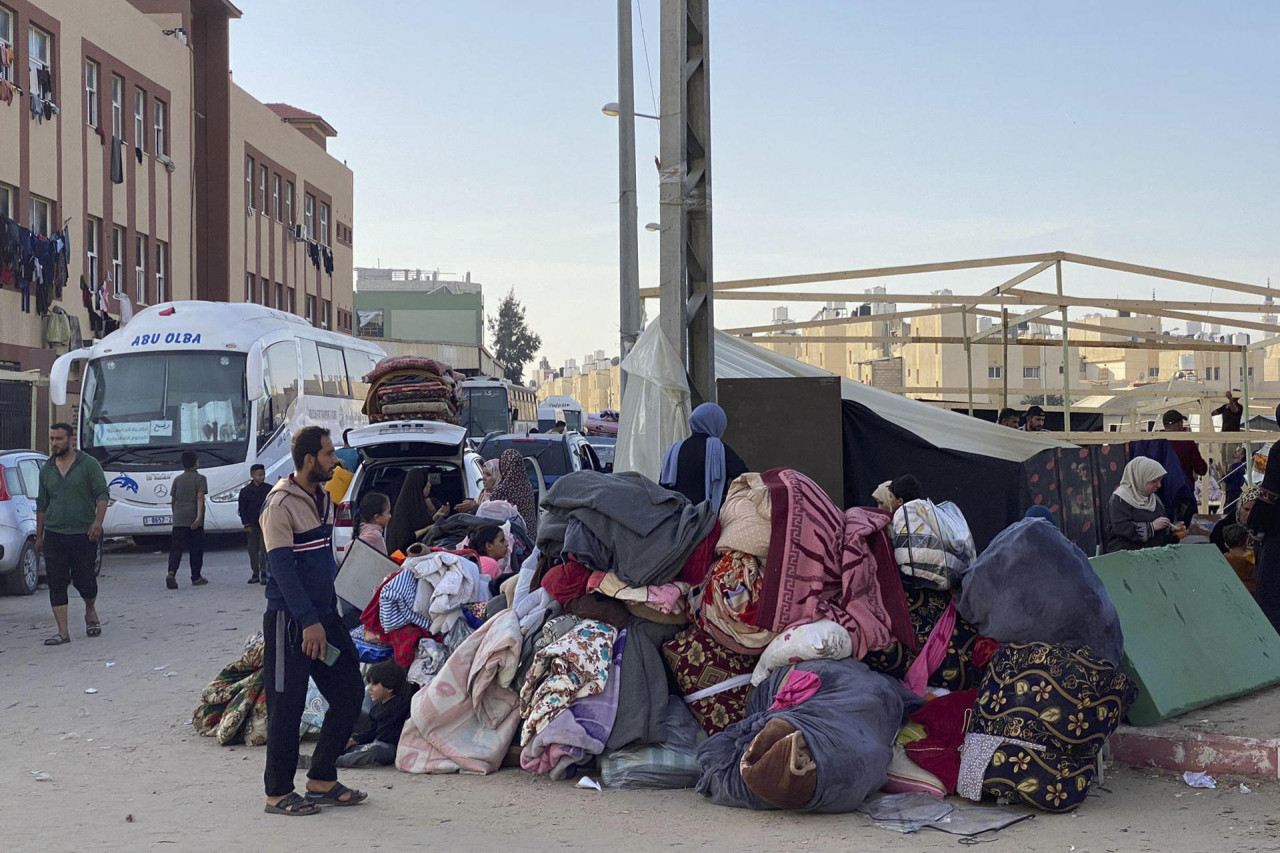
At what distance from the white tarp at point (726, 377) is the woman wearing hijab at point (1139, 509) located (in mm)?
861

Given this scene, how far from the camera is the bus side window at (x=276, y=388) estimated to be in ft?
67.8

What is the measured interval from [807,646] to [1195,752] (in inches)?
81.6

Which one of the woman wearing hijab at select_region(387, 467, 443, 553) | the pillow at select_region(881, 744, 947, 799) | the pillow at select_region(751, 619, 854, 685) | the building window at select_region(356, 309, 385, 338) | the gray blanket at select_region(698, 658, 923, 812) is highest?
the building window at select_region(356, 309, 385, 338)

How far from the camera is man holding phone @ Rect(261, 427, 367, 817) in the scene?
6.34m

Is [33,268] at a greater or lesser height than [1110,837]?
greater

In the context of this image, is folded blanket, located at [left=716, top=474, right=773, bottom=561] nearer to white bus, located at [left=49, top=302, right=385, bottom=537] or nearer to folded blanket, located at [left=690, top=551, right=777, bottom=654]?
folded blanket, located at [left=690, top=551, right=777, bottom=654]

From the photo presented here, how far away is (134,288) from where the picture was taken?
31.8m

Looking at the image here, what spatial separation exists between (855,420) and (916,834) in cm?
464

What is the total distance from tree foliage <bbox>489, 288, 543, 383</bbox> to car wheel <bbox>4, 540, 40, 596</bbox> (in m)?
86.4

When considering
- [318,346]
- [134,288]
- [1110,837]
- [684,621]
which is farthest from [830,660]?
[134,288]

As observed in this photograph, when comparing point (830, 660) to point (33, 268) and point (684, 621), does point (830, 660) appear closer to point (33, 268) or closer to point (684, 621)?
point (684, 621)

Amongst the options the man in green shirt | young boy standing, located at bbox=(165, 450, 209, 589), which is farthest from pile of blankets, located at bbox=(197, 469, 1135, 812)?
young boy standing, located at bbox=(165, 450, 209, 589)

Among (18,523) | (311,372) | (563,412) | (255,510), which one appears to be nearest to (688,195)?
(255,510)

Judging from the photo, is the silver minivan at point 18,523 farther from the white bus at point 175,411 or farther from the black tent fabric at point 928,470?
the black tent fabric at point 928,470
